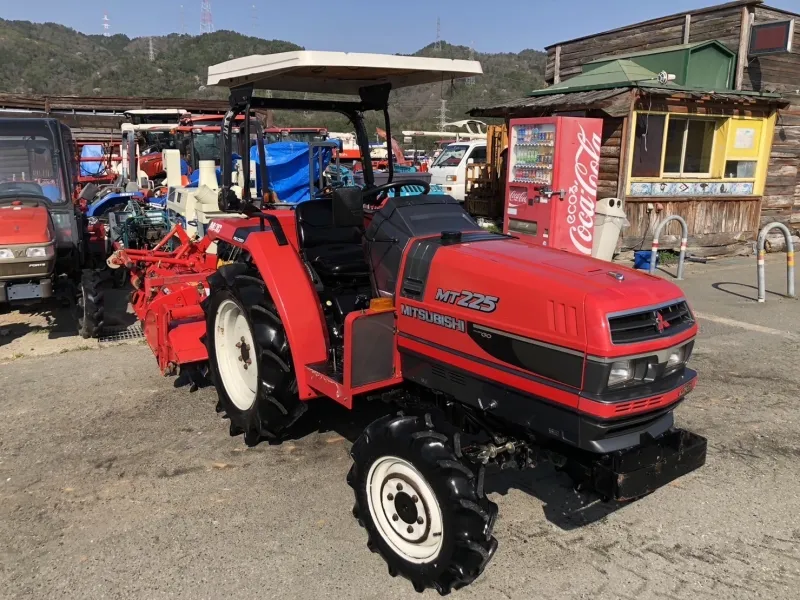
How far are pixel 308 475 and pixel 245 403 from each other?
749mm

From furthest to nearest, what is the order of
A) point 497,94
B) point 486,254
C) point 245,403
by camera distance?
point 497,94, point 245,403, point 486,254

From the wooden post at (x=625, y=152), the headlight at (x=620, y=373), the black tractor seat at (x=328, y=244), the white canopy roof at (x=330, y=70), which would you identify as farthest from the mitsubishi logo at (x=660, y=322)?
the wooden post at (x=625, y=152)

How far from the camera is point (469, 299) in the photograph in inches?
111

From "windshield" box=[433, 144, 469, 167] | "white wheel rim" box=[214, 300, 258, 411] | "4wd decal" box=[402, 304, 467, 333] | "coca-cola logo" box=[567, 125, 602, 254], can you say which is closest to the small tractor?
"white wheel rim" box=[214, 300, 258, 411]

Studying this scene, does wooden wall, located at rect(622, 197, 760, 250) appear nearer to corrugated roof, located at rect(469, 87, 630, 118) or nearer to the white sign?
the white sign

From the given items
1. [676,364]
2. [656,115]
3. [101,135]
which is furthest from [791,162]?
[101,135]

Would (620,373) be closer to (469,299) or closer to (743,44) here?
(469,299)

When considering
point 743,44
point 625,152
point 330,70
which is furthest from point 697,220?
point 330,70

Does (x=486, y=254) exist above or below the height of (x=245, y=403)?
above

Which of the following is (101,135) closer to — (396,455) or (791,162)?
(791,162)

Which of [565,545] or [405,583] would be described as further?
[565,545]

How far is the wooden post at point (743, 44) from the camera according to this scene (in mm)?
10509

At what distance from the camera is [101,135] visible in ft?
60.0

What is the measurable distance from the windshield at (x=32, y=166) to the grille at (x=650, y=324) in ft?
19.7
